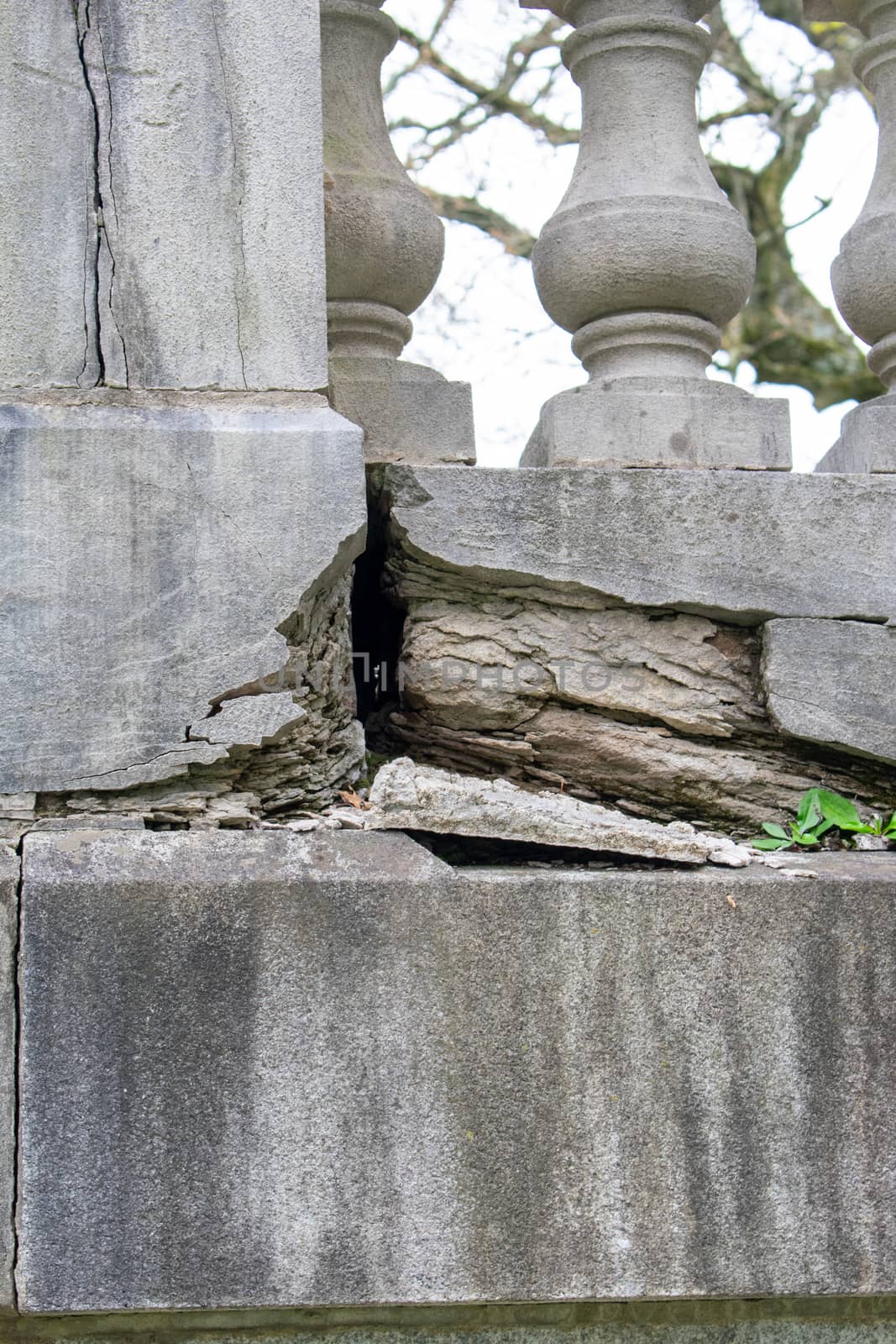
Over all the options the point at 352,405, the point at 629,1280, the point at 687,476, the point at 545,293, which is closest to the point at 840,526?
the point at 687,476

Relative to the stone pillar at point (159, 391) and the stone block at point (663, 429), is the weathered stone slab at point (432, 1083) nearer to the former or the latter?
the stone pillar at point (159, 391)

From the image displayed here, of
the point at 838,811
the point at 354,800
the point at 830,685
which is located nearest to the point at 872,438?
the point at 830,685

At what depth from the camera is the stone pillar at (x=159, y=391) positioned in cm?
221

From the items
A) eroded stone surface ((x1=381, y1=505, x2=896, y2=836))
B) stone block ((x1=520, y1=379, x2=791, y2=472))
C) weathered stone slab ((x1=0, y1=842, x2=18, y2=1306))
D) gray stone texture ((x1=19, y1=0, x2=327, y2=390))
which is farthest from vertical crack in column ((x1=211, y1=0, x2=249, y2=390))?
weathered stone slab ((x1=0, y1=842, x2=18, y2=1306))

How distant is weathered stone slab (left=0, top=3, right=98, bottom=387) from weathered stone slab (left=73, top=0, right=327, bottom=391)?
0.03 meters

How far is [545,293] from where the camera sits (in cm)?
289

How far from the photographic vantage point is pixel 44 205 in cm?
229

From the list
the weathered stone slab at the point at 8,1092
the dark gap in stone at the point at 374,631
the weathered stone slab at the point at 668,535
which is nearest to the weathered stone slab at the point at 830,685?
the weathered stone slab at the point at 668,535

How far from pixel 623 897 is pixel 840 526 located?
87 centimetres

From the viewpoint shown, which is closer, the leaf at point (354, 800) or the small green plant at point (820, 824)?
the leaf at point (354, 800)

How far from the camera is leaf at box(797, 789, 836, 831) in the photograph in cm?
258

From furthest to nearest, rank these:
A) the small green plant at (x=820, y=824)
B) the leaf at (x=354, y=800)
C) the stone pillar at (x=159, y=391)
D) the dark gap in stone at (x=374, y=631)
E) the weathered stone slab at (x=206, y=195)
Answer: the dark gap in stone at (x=374, y=631) → the small green plant at (x=820, y=824) → the leaf at (x=354, y=800) → the weathered stone slab at (x=206, y=195) → the stone pillar at (x=159, y=391)

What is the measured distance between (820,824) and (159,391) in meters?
1.36

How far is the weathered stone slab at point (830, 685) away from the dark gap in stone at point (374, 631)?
0.69m
